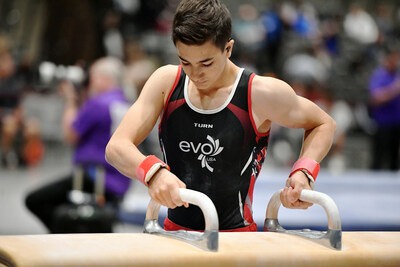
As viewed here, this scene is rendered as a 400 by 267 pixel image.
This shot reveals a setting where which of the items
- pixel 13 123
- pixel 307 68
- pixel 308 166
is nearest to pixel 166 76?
pixel 308 166

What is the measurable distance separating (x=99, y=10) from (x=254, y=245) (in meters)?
10.6

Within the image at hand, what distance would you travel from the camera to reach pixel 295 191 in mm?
2340

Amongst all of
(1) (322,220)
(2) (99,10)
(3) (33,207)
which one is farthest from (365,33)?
(3) (33,207)

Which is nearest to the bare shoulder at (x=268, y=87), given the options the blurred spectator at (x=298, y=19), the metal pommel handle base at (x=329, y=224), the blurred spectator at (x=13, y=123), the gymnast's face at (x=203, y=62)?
the gymnast's face at (x=203, y=62)

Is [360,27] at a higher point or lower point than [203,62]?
higher

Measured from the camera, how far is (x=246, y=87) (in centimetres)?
247

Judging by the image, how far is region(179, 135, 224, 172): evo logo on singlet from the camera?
8.08ft

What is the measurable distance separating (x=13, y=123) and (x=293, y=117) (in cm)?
866

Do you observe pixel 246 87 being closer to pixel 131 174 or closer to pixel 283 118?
pixel 283 118

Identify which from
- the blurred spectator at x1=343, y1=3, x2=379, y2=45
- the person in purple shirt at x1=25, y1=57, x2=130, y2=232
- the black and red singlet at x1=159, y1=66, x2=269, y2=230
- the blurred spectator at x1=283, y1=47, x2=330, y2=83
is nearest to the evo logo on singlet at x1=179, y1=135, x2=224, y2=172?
the black and red singlet at x1=159, y1=66, x2=269, y2=230

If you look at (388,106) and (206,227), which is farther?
(388,106)

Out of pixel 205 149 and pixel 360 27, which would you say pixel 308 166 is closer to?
pixel 205 149

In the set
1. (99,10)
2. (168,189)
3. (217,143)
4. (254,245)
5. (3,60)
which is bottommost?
(254,245)

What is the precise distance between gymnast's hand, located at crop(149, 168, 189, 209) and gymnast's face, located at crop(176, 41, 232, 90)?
1.32 feet
